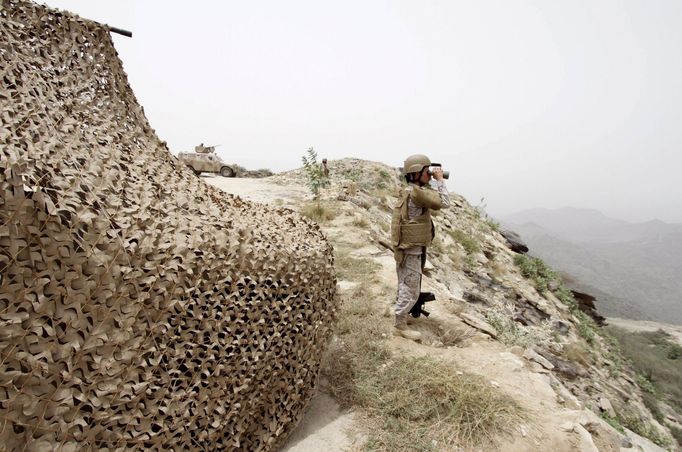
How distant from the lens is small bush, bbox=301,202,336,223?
928 cm

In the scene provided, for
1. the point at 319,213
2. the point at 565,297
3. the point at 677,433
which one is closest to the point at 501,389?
the point at 319,213

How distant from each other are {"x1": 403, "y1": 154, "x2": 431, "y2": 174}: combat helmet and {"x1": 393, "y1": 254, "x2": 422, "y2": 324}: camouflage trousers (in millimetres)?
924

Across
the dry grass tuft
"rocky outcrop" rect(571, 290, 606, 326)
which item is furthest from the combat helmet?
"rocky outcrop" rect(571, 290, 606, 326)

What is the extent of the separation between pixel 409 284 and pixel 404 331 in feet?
1.65

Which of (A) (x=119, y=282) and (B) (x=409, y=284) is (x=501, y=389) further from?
(A) (x=119, y=282)

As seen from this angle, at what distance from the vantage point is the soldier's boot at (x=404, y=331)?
4.29 m

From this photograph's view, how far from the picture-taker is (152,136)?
2861mm

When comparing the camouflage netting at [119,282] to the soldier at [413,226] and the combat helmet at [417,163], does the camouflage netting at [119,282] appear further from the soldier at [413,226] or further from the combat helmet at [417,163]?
the combat helmet at [417,163]

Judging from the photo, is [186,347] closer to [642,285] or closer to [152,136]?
[152,136]

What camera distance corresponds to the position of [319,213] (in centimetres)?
950

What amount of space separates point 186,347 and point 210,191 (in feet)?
3.92

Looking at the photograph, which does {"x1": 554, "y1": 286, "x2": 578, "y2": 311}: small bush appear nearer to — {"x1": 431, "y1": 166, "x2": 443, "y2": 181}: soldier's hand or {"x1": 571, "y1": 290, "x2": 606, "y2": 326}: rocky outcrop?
{"x1": 571, "y1": 290, "x2": 606, "y2": 326}: rocky outcrop

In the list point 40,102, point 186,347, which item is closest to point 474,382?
point 186,347

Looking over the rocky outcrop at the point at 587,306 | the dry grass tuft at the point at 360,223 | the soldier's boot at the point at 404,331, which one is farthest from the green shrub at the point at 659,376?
the soldier's boot at the point at 404,331
